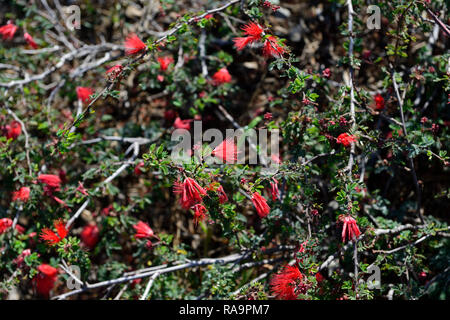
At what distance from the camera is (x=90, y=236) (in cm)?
258

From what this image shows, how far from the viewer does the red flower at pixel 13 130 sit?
241cm

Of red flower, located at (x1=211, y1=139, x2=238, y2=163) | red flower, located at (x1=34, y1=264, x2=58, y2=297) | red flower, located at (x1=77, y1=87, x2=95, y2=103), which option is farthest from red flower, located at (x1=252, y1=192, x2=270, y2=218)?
red flower, located at (x1=77, y1=87, x2=95, y2=103)

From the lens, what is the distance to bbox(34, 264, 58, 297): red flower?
222 centimetres

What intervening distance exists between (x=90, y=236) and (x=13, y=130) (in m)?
0.77

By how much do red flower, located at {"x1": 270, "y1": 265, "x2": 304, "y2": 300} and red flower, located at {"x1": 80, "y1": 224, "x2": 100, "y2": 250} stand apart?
1.23m

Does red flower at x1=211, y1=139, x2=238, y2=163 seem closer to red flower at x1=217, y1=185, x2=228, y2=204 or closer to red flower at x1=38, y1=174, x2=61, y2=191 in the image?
red flower at x1=217, y1=185, x2=228, y2=204

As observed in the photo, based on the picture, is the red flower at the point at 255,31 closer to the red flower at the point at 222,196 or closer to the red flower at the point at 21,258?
the red flower at the point at 222,196

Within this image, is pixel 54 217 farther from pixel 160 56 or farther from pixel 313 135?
pixel 313 135

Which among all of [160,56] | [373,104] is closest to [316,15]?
[373,104]

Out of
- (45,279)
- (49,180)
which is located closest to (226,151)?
(49,180)

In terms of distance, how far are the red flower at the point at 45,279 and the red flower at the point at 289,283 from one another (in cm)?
121

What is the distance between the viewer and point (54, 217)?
2.23m

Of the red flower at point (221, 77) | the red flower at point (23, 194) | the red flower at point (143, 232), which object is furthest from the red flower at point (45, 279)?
the red flower at point (221, 77)

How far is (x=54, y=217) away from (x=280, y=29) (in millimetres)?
1942
